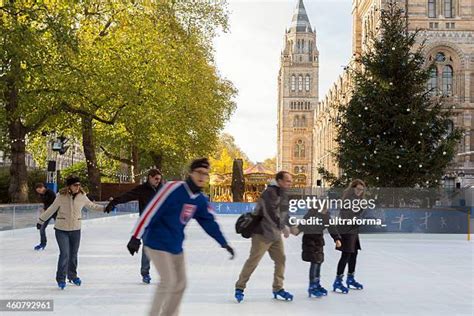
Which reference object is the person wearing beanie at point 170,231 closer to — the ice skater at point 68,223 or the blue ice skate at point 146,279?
the ice skater at point 68,223

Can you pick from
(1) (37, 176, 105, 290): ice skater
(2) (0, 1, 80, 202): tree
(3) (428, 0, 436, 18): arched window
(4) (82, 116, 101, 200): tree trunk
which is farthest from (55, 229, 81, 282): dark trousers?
(3) (428, 0, 436, 18): arched window

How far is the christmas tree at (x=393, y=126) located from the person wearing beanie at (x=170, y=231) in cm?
2173

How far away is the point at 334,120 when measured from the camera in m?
30.6

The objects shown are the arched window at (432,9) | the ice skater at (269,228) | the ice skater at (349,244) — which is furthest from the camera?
the arched window at (432,9)

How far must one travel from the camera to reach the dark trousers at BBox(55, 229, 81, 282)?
31.7ft

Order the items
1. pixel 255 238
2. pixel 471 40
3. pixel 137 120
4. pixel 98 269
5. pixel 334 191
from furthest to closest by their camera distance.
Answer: pixel 471 40 → pixel 137 120 → pixel 334 191 → pixel 98 269 → pixel 255 238

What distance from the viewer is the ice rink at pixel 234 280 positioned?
8.41m

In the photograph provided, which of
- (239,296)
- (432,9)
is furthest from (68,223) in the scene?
(432,9)

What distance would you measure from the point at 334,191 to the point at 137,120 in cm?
1082

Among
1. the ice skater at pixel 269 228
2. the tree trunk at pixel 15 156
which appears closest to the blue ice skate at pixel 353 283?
the ice skater at pixel 269 228

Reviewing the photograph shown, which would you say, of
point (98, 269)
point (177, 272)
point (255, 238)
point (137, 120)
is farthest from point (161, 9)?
point (177, 272)

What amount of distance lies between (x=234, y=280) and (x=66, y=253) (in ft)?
8.95

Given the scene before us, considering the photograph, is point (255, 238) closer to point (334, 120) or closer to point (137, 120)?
point (334, 120)

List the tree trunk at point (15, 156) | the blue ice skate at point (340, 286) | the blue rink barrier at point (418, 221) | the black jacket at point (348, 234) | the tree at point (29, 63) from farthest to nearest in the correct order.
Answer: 1. the tree trunk at point (15, 156)
2. the blue rink barrier at point (418, 221)
3. the tree at point (29, 63)
4. the black jacket at point (348, 234)
5. the blue ice skate at point (340, 286)
